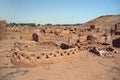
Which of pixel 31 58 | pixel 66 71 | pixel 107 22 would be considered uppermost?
pixel 107 22

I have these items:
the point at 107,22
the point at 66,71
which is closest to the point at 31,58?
the point at 66,71

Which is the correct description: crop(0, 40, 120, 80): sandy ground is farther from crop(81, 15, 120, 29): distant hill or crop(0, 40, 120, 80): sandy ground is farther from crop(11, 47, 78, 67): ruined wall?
crop(81, 15, 120, 29): distant hill

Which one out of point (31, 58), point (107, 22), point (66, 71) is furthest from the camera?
point (107, 22)

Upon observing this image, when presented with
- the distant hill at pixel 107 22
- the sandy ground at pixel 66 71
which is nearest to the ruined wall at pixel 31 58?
the sandy ground at pixel 66 71

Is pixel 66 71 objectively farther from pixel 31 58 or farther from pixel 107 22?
pixel 107 22

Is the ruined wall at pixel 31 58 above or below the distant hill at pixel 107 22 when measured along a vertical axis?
below

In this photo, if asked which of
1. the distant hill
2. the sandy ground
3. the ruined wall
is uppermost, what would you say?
the distant hill

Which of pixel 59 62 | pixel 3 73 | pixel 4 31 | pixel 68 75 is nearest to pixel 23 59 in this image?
pixel 3 73

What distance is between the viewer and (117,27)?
112 feet

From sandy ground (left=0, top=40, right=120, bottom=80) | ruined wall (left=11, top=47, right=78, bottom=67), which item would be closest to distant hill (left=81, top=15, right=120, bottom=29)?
sandy ground (left=0, top=40, right=120, bottom=80)

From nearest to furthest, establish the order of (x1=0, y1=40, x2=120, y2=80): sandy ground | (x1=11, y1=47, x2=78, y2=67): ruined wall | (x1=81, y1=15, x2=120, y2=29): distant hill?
(x1=0, y1=40, x2=120, y2=80): sandy ground < (x1=11, y1=47, x2=78, y2=67): ruined wall < (x1=81, y1=15, x2=120, y2=29): distant hill

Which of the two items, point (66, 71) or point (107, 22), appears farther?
point (107, 22)

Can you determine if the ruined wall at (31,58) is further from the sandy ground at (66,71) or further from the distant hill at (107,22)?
the distant hill at (107,22)

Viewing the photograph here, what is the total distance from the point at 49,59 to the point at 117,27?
93.5 feet
